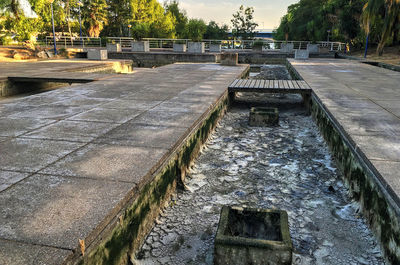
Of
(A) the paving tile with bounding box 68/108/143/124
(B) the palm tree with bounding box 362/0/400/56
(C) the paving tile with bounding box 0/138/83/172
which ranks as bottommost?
(C) the paving tile with bounding box 0/138/83/172

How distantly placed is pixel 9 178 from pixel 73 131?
1637 millimetres

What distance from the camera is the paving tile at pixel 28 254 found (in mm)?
1971

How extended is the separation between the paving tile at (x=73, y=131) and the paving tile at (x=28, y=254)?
2312 millimetres

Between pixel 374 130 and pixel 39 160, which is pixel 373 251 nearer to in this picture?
pixel 374 130

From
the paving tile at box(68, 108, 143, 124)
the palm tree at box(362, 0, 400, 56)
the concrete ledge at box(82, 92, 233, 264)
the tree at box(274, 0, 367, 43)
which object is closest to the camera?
the concrete ledge at box(82, 92, 233, 264)

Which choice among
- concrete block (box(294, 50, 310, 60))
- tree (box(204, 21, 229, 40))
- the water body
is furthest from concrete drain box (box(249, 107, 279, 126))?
tree (box(204, 21, 229, 40))

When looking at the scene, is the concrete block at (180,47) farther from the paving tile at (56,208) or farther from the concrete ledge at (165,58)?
the paving tile at (56,208)

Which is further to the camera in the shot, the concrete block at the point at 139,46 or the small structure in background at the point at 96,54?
the concrete block at the point at 139,46

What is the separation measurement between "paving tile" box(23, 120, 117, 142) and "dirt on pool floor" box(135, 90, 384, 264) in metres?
1.52

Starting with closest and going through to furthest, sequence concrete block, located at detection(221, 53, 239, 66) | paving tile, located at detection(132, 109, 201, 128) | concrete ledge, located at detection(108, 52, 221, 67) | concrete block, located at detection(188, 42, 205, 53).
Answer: paving tile, located at detection(132, 109, 201, 128)
concrete block, located at detection(221, 53, 239, 66)
concrete ledge, located at detection(108, 52, 221, 67)
concrete block, located at detection(188, 42, 205, 53)

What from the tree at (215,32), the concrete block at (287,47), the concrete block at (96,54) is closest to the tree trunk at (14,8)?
the concrete block at (96,54)

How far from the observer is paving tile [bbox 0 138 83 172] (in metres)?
3.45

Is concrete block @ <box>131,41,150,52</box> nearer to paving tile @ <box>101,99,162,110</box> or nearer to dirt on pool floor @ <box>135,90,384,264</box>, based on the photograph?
paving tile @ <box>101,99,162,110</box>

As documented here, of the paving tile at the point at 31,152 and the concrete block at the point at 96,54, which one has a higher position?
the concrete block at the point at 96,54
